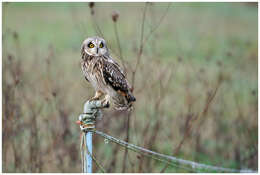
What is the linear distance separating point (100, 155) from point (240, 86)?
271cm

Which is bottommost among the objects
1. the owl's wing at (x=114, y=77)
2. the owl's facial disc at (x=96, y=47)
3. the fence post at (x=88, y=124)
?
the fence post at (x=88, y=124)

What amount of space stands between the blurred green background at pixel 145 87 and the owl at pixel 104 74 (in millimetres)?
193

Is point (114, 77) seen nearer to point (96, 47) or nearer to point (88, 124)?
point (96, 47)

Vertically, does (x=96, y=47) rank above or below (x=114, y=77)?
above

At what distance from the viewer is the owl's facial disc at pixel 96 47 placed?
1.96m

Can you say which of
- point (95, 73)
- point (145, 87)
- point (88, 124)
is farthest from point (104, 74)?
point (145, 87)

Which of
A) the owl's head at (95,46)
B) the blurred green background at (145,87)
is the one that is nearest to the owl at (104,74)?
the owl's head at (95,46)

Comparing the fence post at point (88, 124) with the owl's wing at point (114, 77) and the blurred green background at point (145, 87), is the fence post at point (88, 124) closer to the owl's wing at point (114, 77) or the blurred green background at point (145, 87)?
the owl's wing at point (114, 77)

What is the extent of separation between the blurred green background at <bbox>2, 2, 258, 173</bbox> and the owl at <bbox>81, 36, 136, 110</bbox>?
19 centimetres

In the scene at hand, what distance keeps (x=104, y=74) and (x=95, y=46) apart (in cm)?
16

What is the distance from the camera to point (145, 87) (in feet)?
12.0

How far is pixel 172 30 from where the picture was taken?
8562mm

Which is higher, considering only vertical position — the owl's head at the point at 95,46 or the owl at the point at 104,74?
the owl's head at the point at 95,46

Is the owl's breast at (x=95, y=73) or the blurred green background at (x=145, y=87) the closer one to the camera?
the owl's breast at (x=95, y=73)
